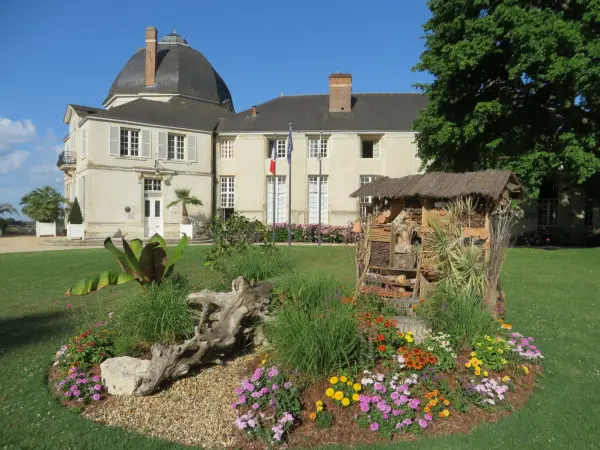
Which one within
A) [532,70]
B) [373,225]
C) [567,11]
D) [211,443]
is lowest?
[211,443]

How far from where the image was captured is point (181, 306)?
6.24m

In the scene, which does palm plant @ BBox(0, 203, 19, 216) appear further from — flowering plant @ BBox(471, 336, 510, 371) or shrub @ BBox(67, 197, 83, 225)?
flowering plant @ BBox(471, 336, 510, 371)

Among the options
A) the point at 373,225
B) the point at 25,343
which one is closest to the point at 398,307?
the point at 373,225

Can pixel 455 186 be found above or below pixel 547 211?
below

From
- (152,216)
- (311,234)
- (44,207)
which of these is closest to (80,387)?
(311,234)

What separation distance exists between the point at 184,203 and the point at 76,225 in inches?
264

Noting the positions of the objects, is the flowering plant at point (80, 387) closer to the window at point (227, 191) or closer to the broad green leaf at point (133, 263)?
the broad green leaf at point (133, 263)

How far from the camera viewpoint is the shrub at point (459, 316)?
5.71 meters

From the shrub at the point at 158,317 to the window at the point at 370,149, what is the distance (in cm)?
2727

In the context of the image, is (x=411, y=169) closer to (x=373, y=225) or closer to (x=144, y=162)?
(x=144, y=162)

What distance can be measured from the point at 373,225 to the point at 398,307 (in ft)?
7.20

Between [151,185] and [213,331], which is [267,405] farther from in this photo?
[151,185]

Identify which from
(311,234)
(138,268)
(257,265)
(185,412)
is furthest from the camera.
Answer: (311,234)

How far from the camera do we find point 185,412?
4.84 metres
